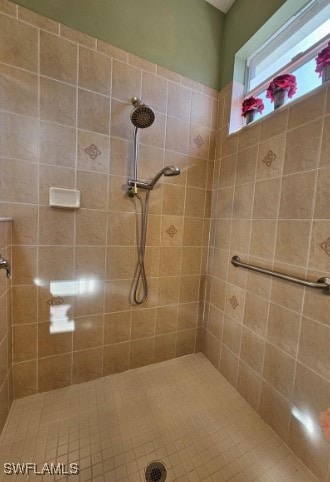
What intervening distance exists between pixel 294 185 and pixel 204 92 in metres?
0.97

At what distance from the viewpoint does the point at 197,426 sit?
41.5 inches

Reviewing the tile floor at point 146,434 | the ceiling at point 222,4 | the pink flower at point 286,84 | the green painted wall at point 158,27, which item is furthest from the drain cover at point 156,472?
the ceiling at point 222,4

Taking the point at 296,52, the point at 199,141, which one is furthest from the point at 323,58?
the point at 199,141

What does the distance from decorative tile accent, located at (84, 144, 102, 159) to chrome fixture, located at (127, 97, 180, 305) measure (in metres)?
0.22

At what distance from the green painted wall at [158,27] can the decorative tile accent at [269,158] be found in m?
0.76

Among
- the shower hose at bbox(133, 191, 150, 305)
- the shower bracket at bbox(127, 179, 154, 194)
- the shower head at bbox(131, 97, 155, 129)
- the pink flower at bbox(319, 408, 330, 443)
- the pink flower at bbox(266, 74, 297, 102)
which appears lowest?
the pink flower at bbox(319, 408, 330, 443)

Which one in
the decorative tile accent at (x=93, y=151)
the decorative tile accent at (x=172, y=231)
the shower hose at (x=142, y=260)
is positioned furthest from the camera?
the decorative tile accent at (x=172, y=231)

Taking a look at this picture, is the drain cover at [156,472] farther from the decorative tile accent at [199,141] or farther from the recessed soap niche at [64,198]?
the decorative tile accent at [199,141]

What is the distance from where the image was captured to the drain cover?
2.70 feet

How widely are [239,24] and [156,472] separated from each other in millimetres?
2532

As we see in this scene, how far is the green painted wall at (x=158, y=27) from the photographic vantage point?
1.06 m

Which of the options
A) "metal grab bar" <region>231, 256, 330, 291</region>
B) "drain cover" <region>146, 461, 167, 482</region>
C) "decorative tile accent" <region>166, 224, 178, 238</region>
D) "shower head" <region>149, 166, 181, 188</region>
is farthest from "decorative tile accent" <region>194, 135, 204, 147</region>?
"drain cover" <region>146, 461, 167, 482</region>

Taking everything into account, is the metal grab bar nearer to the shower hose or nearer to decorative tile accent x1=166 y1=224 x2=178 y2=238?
decorative tile accent x1=166 y1=224 x2=178 y2=238

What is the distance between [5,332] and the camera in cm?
100
